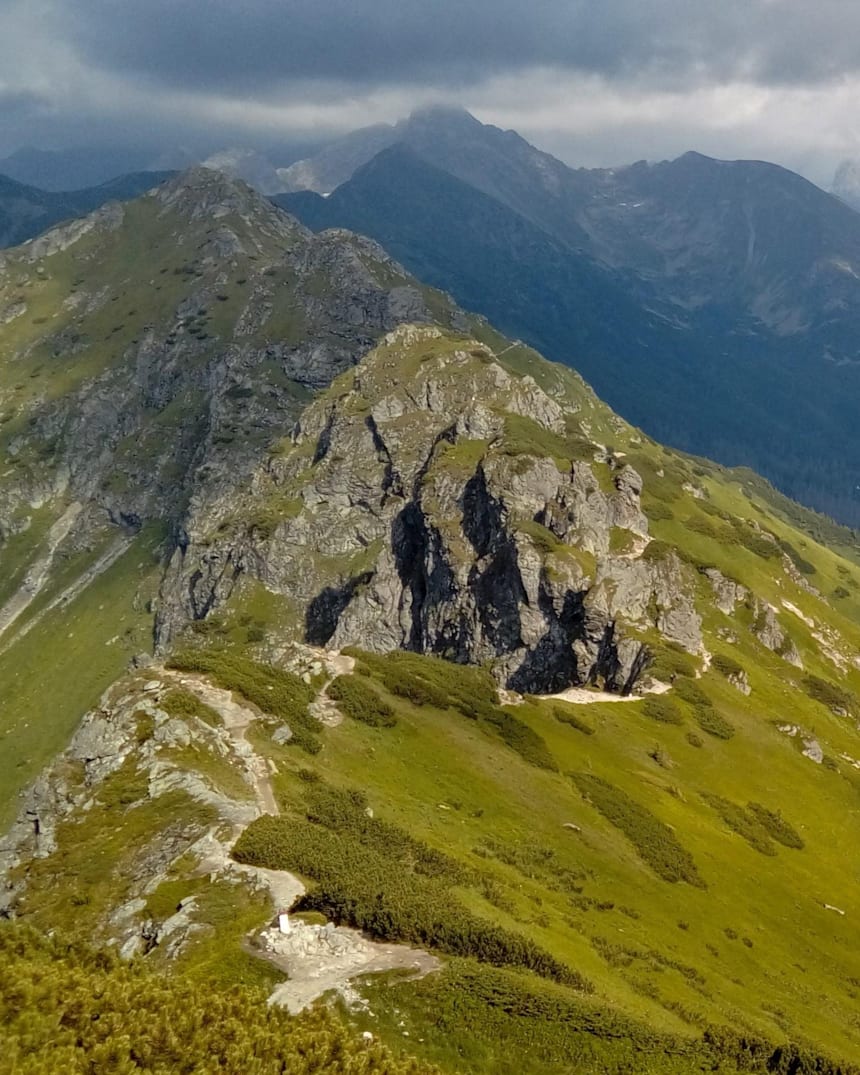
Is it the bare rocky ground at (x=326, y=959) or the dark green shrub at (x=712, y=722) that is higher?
the bare rocky ground at (x=326, y=959)

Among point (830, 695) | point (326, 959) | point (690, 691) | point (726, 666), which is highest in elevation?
point (326, 959)

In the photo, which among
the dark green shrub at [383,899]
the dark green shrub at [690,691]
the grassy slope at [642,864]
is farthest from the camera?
the dark green shrub at [690,691]

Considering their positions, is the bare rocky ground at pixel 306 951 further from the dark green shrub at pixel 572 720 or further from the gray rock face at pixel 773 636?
the gray rock face at pixel 773 636

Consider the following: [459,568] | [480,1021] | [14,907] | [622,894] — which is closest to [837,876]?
[622,894]

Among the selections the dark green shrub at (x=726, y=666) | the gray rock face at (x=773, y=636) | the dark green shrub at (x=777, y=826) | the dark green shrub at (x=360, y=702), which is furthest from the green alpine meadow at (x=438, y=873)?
the gray rock face at (x=773, y=636)

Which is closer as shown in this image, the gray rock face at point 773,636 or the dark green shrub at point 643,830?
the dark green shrub at point 643,830

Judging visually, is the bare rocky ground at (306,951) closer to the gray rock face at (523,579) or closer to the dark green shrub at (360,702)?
the dark green shrub at (360,702)

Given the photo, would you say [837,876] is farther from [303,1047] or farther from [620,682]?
[303,1047]

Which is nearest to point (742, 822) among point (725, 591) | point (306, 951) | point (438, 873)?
point (438, 873)

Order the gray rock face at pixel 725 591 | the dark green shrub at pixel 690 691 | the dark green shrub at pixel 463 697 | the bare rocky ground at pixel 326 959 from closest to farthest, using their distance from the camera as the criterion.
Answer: the bare rocky ground at pixel 326 959
the dark green shrub at pixel 463 697
the dark green shrub at pixel 690 691
the gray rock face at pixel 725 591

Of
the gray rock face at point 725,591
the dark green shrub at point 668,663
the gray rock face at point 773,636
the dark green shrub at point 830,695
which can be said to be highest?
the dark green shrub at point 668,663

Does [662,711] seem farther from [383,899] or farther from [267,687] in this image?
[383,899]
